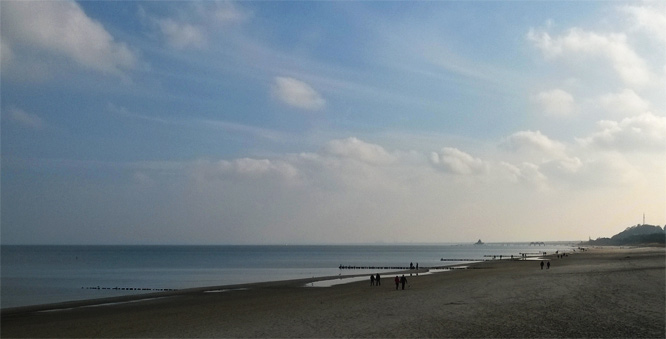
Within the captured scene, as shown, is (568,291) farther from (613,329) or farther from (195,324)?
(195,324)

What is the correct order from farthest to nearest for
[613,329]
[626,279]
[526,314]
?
1. [626,279]
2. [526,314]
3. [613,329]

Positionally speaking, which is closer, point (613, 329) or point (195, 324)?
point (613, 329)

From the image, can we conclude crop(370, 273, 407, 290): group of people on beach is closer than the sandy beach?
No

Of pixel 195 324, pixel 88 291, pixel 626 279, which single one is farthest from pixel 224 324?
pixel 88 291

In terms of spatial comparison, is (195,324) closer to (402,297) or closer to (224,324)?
(224,324)

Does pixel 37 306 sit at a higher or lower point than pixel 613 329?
lower

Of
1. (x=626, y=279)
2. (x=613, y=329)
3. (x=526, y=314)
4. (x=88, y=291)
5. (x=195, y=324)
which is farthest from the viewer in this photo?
(x=88, y=291)

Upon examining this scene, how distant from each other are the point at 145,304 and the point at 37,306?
8.89m

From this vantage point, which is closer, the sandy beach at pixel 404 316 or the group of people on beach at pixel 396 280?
the sandy beach at pixel 404 316

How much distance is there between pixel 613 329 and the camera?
20.4 m

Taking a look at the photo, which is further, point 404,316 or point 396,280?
point 396,280

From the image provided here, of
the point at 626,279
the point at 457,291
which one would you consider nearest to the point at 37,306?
the point at 457,291

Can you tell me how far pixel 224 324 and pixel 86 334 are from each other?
650cm

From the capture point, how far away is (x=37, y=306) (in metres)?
41.8
